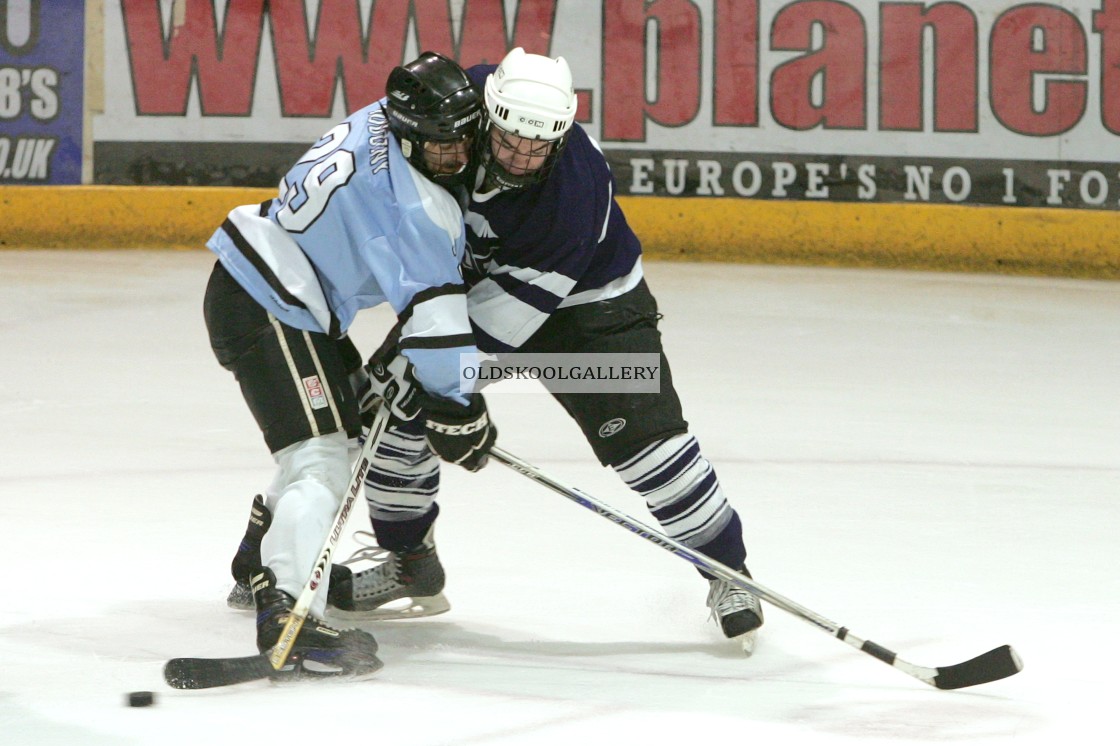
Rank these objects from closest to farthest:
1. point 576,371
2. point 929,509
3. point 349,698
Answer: point 349,698 < point 576,371 < point 929,509

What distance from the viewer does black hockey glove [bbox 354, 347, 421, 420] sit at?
268 centimetres

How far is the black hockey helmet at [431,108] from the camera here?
8.05 feet

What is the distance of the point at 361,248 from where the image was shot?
255 cm

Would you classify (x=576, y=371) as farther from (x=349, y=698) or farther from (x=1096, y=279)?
(x=1096, y=279)

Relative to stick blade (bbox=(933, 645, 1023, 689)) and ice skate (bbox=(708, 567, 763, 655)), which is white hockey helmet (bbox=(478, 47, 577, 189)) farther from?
stick blade (bbox=(933, 645, 1023, 689))

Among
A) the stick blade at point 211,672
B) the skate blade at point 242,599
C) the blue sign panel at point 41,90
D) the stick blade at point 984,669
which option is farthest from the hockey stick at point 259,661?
the blue sign panel at point 41,90

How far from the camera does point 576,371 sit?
9.02 feet

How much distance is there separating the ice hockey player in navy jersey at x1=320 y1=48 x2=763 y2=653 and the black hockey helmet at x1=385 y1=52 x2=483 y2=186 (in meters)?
0.05

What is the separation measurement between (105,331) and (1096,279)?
170 inches

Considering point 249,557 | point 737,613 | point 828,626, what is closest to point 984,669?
point 828,626

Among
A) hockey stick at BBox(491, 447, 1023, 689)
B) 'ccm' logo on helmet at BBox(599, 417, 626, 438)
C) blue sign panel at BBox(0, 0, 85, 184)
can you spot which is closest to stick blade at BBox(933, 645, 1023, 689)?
hockey stick at BBox(491, 447, 1023, 689)

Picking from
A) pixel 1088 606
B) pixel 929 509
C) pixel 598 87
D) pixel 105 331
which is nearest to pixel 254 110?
pixel 598 87

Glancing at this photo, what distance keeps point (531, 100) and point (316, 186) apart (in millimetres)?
394

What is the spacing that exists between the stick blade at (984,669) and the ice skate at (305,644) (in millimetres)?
910
